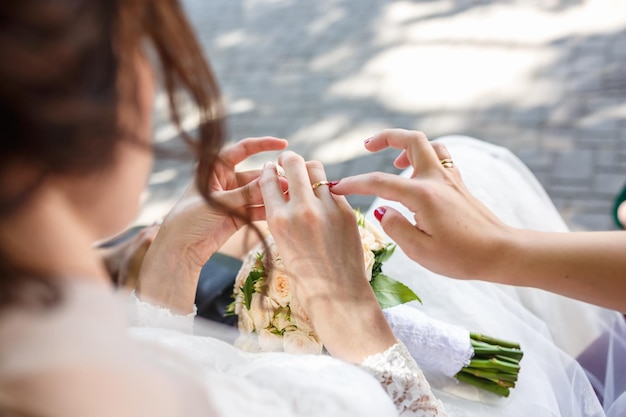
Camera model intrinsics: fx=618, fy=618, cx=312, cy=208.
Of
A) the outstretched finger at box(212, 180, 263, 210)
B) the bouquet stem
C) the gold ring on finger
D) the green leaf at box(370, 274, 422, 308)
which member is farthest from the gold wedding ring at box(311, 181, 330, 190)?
the bouquet stem

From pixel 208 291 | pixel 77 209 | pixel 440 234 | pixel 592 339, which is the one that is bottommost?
pixel 592 339

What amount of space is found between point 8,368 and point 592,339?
4.80ft

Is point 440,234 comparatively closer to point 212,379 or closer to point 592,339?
point 212,379

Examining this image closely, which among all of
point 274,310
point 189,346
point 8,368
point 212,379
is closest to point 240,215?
point 274,310

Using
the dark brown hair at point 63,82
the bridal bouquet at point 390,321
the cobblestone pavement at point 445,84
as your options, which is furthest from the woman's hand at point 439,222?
the cobblestone pavement at point 445,84

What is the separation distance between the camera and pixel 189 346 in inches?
41.7

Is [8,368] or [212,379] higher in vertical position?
[8,368]

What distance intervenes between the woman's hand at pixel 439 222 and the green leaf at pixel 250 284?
0.23m

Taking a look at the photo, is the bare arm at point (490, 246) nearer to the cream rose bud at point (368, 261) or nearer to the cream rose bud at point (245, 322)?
the cream rose bud at point (368, 261)

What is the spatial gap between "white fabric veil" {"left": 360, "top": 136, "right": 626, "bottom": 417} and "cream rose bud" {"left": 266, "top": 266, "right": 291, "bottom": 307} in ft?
1.28

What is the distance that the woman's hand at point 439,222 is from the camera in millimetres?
1132

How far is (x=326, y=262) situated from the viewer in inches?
45.6

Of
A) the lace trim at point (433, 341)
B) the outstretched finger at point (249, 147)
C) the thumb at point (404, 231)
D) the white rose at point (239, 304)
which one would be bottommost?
the lace trim at point (433, 341)

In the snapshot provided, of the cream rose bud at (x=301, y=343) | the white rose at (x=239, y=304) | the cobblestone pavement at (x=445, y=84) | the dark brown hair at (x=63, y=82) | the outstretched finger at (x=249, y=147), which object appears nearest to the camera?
the dark brown hair at (x=63, y=82)
